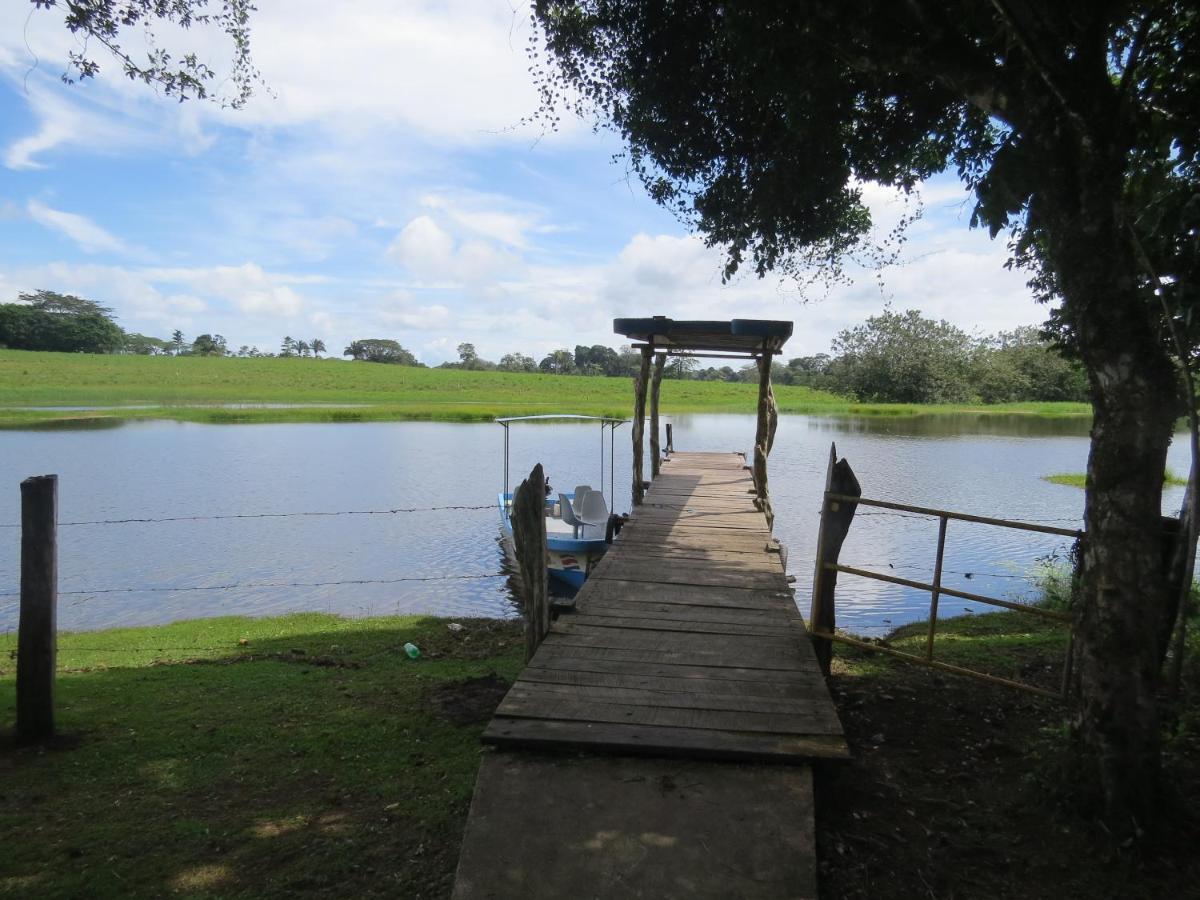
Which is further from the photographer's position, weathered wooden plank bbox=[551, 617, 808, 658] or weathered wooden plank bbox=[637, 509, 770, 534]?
weathered wooden plank bbox=[637, 509, 770, 534]

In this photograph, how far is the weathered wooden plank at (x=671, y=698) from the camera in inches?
159

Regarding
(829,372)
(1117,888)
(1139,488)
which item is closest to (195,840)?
(1117,888)

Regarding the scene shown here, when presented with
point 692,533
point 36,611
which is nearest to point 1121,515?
point 692,533

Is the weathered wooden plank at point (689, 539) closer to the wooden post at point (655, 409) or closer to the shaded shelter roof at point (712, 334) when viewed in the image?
the shaded shelter roof at point (712, 334)

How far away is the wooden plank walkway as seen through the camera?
144 inches

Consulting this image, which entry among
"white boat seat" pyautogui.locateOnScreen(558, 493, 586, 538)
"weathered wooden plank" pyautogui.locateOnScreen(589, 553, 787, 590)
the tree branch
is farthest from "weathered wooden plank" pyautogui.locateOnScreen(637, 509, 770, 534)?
→ the tree branch

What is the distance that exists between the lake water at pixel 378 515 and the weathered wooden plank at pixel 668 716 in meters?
8.28

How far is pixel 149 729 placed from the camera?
17.6ft

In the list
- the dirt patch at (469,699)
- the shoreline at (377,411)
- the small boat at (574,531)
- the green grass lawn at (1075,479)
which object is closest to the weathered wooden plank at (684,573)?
the dirt patch at (469,699)

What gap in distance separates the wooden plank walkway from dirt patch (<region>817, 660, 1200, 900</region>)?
41cm

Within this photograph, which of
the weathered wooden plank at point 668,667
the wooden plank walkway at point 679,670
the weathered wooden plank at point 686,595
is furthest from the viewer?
the weathered wooden plank at point 686,595

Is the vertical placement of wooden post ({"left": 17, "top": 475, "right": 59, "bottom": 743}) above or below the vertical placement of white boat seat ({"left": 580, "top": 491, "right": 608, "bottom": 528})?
above

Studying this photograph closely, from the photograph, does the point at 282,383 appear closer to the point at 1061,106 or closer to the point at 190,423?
the point at 190,423

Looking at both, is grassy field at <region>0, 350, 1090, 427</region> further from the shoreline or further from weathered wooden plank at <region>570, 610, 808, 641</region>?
weathered wooden plank at <region>570, 610, 808, 641</region>
